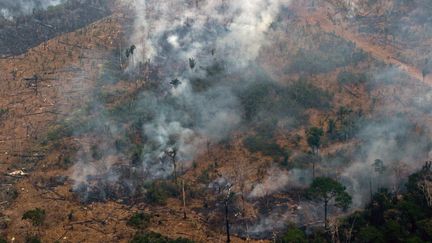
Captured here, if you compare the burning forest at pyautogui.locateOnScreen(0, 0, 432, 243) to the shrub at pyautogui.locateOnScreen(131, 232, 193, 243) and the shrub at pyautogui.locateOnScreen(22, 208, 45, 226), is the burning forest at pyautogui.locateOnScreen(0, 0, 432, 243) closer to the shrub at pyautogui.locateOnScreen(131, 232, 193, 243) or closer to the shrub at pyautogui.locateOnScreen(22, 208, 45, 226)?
the shrub at pyautogui.locateOnScreen(22, 208, 45, 226)

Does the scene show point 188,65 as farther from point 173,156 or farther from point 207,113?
point 173,156

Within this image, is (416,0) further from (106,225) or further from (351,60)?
(106,225)

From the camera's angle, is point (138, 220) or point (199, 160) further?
point (199, 160)

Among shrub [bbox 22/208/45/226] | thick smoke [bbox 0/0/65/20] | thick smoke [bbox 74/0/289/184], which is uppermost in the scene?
thick smoke [bbox 0/0/65/20]

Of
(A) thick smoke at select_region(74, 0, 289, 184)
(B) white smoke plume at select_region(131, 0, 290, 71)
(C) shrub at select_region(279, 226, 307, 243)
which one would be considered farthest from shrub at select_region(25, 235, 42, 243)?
(B) white smoke plume at select_region(131, 0, 290, 71)

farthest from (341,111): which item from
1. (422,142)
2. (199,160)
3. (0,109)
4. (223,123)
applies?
(0,109)

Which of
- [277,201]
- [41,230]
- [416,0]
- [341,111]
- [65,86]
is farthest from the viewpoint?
[416,0]

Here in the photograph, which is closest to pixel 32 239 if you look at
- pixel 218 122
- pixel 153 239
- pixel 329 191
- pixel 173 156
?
pixel 153 239
